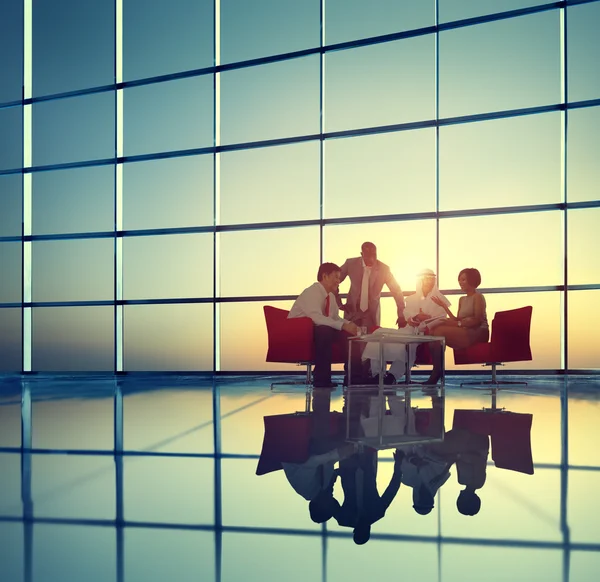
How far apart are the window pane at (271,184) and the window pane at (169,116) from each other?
1.85 ft

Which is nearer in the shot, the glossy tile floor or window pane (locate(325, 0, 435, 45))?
the glossy tile floor

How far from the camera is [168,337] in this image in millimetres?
8859

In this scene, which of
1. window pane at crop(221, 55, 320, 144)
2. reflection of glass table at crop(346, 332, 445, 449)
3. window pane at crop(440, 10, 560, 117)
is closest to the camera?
reflection of glass table at crop(346, 332, 445, 449)

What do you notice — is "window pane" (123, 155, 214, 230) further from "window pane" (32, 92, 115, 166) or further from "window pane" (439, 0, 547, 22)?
"window pane" (439, 0, 547, 22)

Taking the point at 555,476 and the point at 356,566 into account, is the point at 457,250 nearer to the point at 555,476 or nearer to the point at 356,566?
the point at 555,476

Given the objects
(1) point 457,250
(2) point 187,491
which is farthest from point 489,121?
(2) point 187,491

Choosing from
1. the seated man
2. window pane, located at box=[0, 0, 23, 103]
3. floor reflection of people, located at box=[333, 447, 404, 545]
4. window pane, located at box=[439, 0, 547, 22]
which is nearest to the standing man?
the seated man

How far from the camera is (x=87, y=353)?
30.2 ft

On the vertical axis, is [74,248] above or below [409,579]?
above

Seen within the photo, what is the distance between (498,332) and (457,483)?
14.8 feet

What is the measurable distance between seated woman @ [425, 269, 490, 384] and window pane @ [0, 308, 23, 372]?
19.8ft

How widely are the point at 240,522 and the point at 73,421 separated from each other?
2.45 metres

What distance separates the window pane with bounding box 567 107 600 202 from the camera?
7457 mm

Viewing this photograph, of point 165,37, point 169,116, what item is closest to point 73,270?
point 169,116
